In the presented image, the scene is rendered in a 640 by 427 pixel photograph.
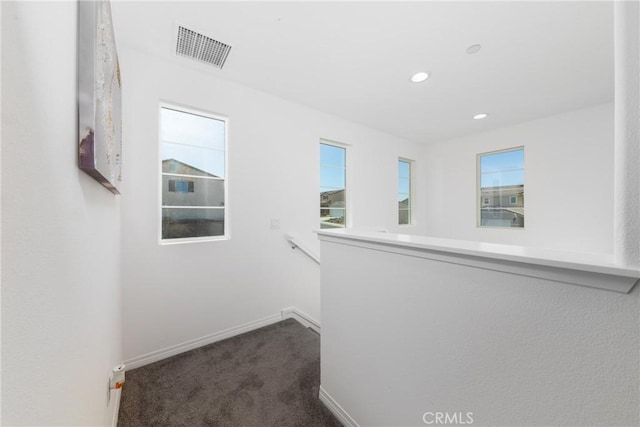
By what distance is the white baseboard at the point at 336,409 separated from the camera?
4.16 feet

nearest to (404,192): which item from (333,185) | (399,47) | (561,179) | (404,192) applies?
(404,192)

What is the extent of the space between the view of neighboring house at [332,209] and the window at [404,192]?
4.86 ft

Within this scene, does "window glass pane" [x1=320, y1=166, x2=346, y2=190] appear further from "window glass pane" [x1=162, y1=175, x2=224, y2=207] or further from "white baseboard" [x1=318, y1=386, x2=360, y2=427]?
"white baseboard" [x1=318, y1=386, x2=360, y2=427]

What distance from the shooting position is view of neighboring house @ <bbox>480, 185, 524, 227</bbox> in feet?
12.2

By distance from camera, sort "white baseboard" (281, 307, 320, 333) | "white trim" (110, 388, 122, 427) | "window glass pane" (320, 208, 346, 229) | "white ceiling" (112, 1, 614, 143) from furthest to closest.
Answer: "window glass pane" (320, 208, 346, 229)
"white baseboard" (281, 307, 320, 333)
"white ceiling" (112, 1, 614, 143)
"white trim" (110, 388, 122, 427)

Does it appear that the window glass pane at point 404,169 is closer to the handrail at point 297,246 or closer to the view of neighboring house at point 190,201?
the handrail at point 297,246

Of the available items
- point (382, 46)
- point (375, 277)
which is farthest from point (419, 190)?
point (375, 277)

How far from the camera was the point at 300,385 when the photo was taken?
160cm

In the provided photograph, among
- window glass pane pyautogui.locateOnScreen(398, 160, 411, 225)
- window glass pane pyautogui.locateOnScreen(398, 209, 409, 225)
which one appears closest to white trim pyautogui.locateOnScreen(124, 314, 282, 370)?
window glass pane pyautogui.locateOnScreen(398, 209, 409, 225)

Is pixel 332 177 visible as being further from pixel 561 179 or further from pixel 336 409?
Answer: pixel 561 179

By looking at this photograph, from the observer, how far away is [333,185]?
11.0 feet

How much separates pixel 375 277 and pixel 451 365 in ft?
1.41

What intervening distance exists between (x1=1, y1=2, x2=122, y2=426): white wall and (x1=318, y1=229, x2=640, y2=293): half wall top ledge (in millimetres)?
1039

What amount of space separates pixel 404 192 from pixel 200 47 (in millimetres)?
3892
